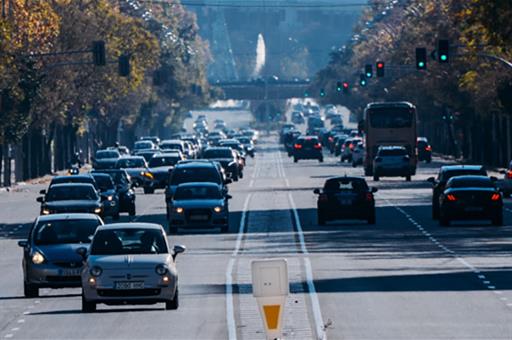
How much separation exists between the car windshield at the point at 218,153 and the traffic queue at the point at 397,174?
22.9 ft

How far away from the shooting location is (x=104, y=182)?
5628cm

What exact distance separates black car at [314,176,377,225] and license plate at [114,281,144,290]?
25.2 meters

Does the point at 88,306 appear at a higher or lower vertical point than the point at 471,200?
lower

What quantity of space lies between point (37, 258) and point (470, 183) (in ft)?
73.8

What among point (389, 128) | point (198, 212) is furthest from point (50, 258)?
point (389, 128)

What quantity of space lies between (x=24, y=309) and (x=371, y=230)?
23.0 metres

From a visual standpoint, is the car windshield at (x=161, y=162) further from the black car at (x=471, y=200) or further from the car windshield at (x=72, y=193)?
the black car at (x=471, y=200)

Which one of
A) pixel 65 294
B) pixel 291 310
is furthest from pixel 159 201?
pixel 291 310

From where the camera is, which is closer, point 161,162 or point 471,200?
point 471,200

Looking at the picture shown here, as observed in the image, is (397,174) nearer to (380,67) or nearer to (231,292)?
(380,67)

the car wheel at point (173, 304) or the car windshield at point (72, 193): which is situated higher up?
the car windshield at point (72, 193)

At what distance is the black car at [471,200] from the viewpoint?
159 ft

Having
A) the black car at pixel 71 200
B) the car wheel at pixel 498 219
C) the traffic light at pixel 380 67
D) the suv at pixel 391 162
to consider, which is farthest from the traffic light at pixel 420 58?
the black car at pixel 71 200

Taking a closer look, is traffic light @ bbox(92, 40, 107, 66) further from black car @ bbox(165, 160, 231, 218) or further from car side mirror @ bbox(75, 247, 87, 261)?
car side mirror @ bbox(75, 247, 87, 261)
